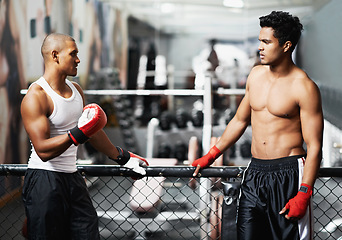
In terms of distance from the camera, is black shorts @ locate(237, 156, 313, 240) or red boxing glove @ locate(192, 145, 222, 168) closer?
black shorts @ locate(237, 156, 313, 240)

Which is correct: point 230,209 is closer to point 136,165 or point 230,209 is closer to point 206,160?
point 206,160

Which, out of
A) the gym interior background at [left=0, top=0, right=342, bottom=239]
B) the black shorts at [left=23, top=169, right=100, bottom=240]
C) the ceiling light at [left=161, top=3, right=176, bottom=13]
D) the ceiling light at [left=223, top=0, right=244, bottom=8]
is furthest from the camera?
the ceiling light at [left=161, top=3, right=176, bottom=13]

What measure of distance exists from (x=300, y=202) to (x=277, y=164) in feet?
0.73

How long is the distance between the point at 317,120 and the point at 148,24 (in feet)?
41.5

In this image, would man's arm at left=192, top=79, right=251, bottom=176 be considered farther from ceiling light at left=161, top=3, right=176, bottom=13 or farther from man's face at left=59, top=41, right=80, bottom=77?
ceiling light at left=161, top=3, right=176, bottom=13

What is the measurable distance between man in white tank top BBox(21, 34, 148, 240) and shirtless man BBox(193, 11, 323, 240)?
77 cm

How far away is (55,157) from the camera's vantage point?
76.1 inches

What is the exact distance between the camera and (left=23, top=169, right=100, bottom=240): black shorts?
76.1 inches

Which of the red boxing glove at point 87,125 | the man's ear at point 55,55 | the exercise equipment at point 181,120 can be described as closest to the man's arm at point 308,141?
the red boxing glove at point 87,125

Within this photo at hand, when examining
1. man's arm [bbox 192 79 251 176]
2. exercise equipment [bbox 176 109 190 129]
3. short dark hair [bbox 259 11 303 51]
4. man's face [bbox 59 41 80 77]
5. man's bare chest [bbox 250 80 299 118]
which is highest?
short dark hair [bbox 259 11 303 51]

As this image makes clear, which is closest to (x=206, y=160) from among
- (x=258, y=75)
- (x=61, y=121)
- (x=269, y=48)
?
(x=258, y=75)

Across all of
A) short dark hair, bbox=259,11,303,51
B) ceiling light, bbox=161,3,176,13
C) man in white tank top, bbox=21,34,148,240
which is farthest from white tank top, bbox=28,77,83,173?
ceiling light, bbox=161,3,176,13

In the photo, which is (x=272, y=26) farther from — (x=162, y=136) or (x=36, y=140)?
(x=162, y=136)

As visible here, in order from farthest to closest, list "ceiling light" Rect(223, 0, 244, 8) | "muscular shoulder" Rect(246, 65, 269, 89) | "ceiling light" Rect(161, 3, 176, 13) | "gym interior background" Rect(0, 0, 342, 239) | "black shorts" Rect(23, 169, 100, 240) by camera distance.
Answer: "ceiling light" Rect(161, 3, 176, 13)
"ceiling light" Rect(223, 0, 244, 8)
"gym interior background" Rect(0, 0, 342, 239)
"muscular shoulder" Rect(246, 65, 269, 89)
"black shorts" Rect(23, 169, 100, 240)
